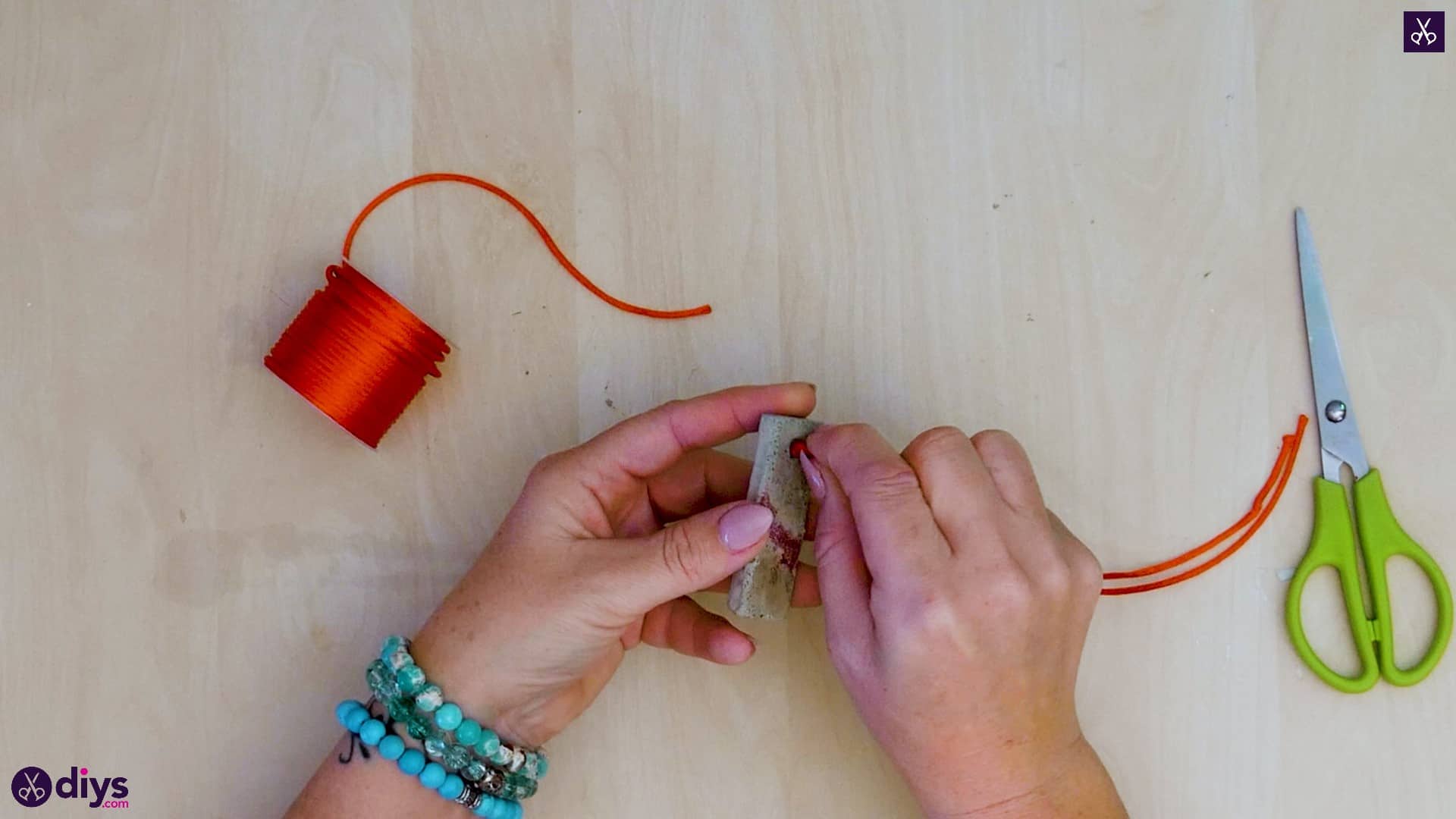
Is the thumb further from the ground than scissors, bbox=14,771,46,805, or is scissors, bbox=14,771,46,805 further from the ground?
the thumb

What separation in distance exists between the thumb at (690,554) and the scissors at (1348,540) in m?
0.52

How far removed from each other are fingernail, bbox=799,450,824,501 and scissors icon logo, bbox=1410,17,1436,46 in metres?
0.72

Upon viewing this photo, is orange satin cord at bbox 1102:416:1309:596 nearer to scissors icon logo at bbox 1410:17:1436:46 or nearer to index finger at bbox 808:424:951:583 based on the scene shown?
index finger at bbox 808:424:951:583

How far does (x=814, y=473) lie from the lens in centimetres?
86

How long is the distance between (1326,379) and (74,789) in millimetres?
1180

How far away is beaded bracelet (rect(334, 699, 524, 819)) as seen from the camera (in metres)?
0.84

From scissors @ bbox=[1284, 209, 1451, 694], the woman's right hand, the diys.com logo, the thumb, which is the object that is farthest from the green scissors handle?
the diys.com logo

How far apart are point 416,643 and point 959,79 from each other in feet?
2.31

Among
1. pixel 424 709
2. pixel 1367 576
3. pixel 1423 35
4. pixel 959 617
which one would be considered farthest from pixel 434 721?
pixel 1423 35

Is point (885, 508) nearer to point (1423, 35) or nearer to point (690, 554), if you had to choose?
point (690, 554)

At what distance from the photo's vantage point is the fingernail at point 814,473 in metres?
0.86

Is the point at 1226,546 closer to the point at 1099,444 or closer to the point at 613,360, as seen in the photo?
the point at 1099,444

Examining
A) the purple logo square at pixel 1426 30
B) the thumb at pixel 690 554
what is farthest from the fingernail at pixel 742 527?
the purple logo square at pixel 1426 30

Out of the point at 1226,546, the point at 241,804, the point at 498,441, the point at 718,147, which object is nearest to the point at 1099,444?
the point at 1226,546
